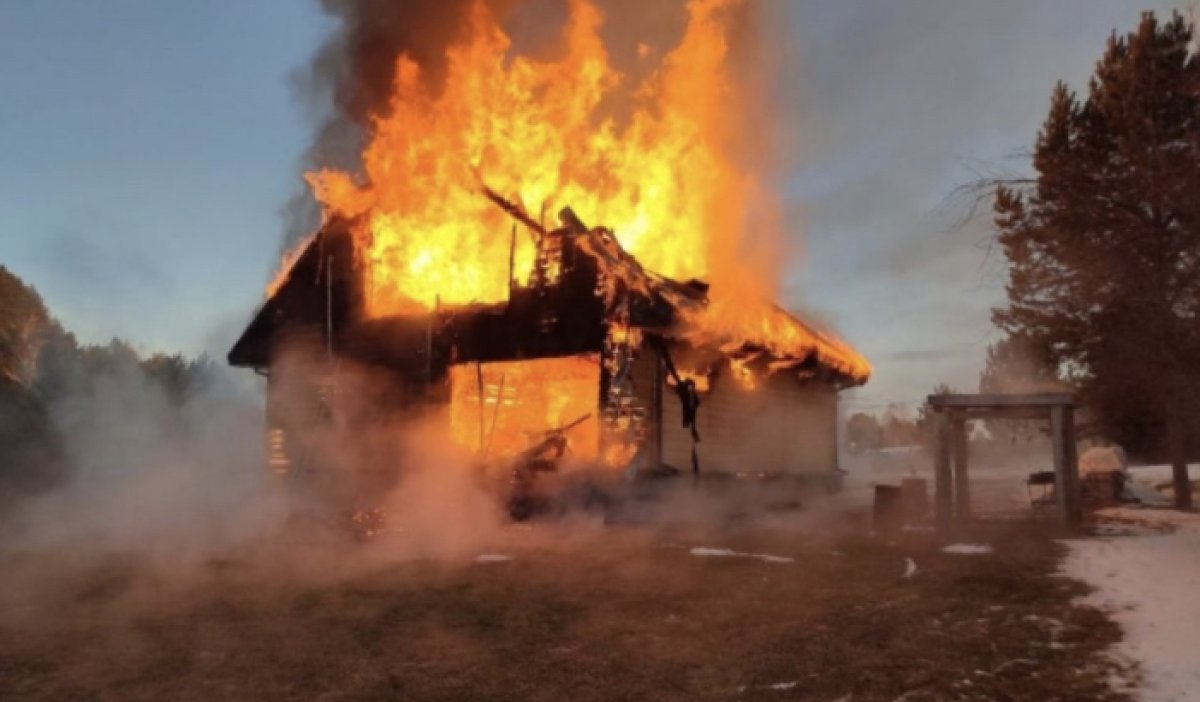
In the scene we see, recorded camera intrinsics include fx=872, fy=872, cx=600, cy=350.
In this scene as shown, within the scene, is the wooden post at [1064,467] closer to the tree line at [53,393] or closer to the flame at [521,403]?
the flame at [521,403]

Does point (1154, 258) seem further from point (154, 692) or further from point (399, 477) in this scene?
point (399, 477)

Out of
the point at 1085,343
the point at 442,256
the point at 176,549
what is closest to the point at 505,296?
the point at 442,256

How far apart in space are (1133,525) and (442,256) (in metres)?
12.1

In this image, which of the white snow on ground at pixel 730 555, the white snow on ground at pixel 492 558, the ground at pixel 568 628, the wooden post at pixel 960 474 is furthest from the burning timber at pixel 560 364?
the ground at pixel 568 628

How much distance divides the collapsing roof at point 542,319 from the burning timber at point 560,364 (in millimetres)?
30

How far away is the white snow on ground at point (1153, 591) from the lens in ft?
17.0

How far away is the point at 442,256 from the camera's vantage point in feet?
53.2

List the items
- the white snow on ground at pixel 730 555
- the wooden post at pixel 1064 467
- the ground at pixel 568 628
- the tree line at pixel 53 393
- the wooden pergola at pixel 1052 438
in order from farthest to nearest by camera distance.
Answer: the tree line at pixel 53 393, the wooden post at pixel 1064 467, the wooden pergola at pixel 1052 438, the white snow on ground at pixel 730 555, the ground at pixel 568 628

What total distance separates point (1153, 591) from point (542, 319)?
9.96 m

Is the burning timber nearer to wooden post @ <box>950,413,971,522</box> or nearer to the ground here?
wooden post @ <box>950,413,971,522</box>

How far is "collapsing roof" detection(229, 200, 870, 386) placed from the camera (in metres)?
14.3

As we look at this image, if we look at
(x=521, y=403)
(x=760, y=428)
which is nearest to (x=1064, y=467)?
(x=760, y=428)

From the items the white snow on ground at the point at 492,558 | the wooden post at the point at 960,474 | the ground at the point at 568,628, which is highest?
the wooden post at the point at 960,474

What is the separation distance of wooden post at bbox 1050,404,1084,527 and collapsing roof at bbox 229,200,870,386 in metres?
5.08
